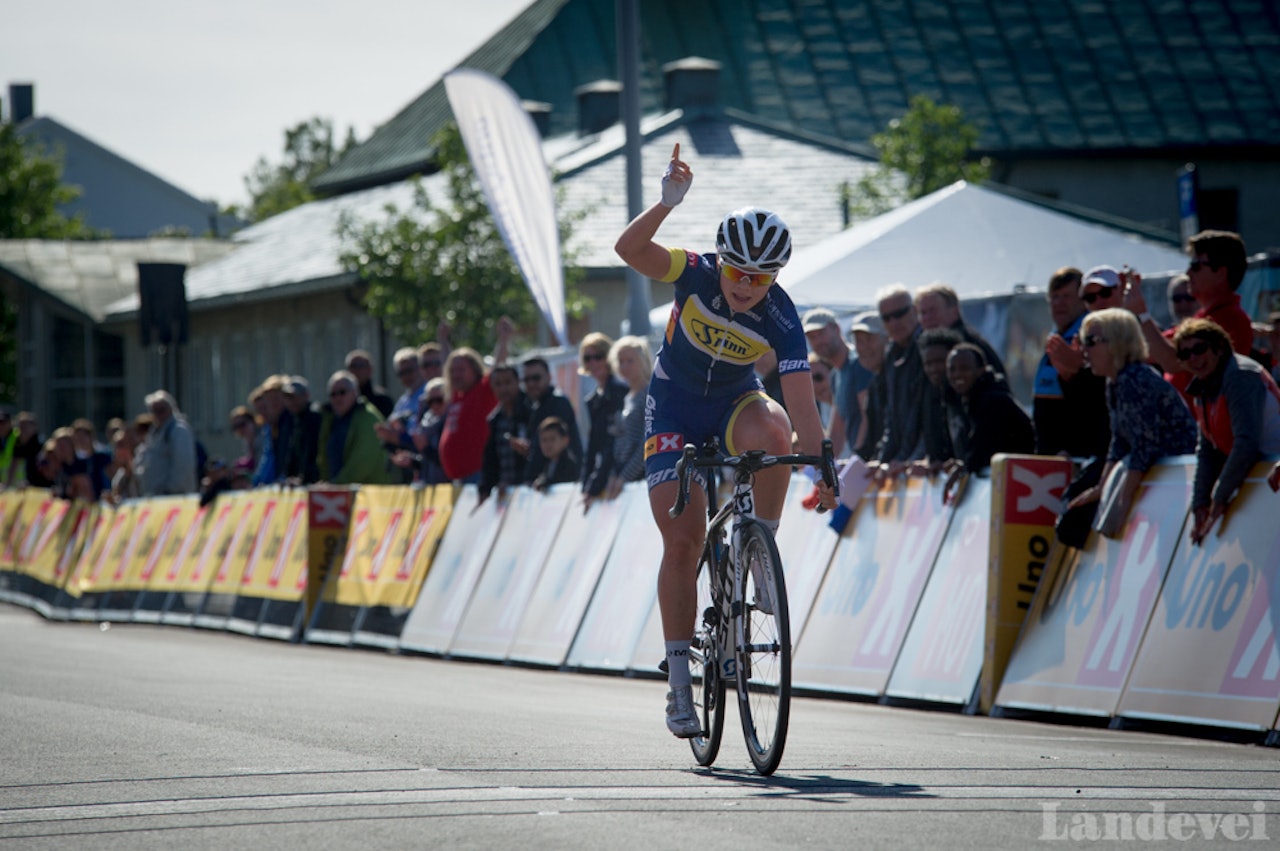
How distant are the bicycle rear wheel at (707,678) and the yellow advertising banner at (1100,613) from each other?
2.81 metres

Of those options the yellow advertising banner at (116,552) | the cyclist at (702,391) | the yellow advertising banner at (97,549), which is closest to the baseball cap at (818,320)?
the cyclist at (702,391)

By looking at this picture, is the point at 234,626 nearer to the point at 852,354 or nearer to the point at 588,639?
the point at 588,639

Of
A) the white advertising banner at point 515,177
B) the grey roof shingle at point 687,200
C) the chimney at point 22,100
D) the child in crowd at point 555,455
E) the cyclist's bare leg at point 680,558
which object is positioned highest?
the chimney at point 22,100

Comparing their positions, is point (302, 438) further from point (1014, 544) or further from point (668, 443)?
point (668, 443)

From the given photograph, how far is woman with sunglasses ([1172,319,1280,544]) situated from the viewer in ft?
32.7

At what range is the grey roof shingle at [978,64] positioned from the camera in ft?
171

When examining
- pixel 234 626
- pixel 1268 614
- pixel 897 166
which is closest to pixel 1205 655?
pixel 1268 614

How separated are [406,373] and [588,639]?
619 centimetres

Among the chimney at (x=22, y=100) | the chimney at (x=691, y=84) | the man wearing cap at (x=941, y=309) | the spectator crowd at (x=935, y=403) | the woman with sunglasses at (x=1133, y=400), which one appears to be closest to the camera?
the spectator crowd at (x=935, y=403)

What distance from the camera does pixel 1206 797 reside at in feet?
22.8

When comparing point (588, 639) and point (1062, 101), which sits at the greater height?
point (1062, 101)

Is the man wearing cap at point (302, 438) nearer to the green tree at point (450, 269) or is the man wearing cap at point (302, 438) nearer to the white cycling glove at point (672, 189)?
the white cycling glove at point (672, 189)

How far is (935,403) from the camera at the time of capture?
12.8 m

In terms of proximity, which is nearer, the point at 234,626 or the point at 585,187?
the point at 234,626
